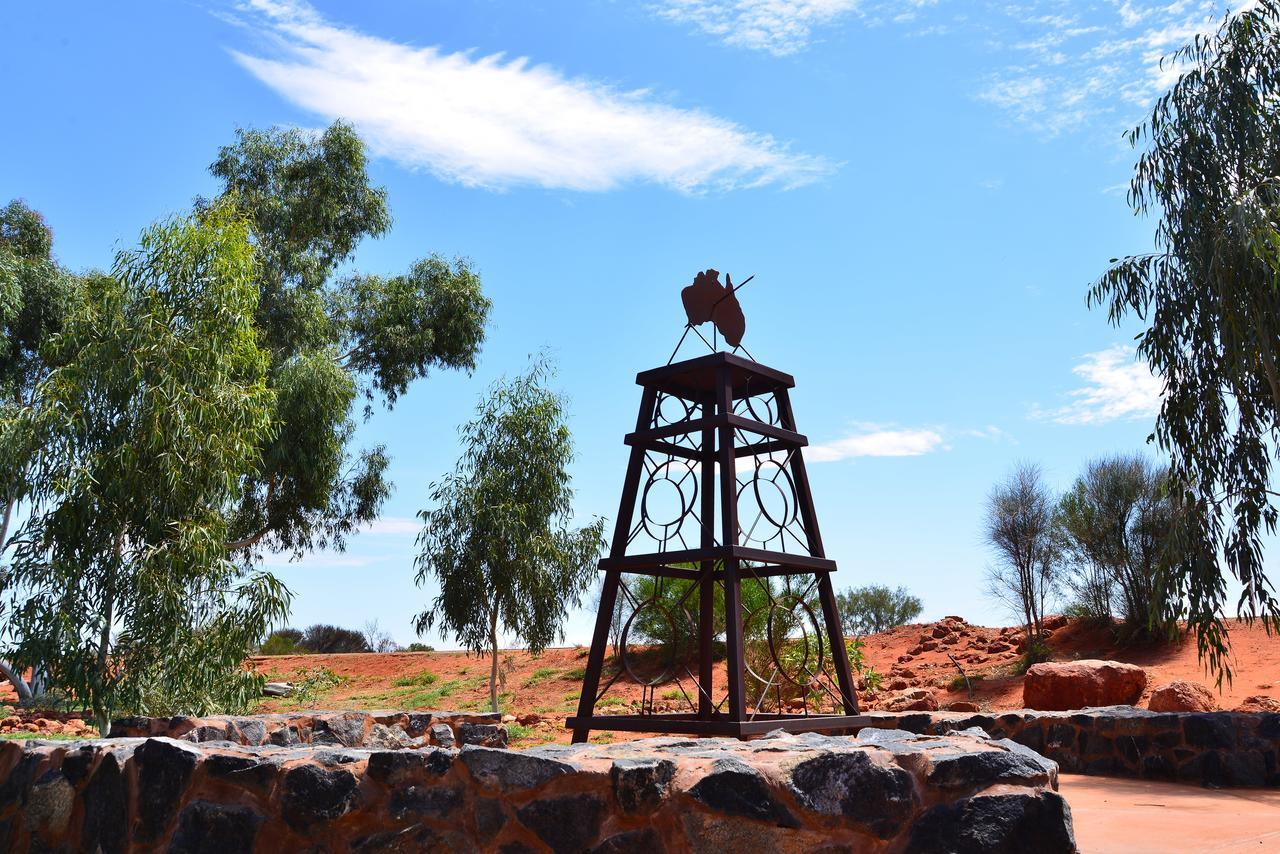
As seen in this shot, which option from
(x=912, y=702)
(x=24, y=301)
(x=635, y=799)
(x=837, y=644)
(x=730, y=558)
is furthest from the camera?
(x=24, y=301)

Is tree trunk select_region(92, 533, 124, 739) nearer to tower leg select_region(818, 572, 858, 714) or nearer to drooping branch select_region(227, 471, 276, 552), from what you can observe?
tower leg select_region(818, 572, 858, 714)

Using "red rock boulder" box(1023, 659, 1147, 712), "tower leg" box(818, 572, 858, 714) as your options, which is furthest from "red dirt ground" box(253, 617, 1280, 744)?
"tower leg" box(818, 572, 858, 714)

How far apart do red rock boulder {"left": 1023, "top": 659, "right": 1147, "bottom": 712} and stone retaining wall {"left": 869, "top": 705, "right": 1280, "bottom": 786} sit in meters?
4.15

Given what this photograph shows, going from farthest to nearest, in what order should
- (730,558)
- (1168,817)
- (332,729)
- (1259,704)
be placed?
(1259,704) → (332,729) → (1168,817) → (730,558)

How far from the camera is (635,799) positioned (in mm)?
3291

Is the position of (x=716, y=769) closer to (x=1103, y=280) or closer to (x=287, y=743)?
(x=287, y=743)

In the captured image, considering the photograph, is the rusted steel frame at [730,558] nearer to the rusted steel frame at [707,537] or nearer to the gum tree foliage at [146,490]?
the rusted steel frame at [707,537]

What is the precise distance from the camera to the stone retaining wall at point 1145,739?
24.6ft

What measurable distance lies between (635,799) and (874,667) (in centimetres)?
1825

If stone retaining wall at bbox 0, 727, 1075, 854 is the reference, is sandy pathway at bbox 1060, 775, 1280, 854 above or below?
below

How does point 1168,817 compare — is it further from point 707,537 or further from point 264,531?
point 264,531

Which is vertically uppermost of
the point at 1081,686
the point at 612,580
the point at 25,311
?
the point at 25,311

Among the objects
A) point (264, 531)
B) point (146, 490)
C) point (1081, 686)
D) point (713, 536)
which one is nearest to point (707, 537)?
point (713, 536)

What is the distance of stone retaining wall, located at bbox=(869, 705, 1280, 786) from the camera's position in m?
7.50
